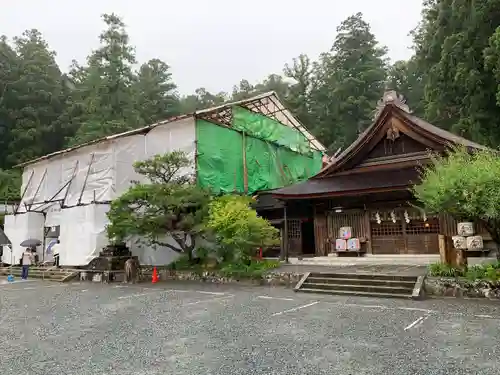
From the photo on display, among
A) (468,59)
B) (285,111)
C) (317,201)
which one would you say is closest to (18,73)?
(285,111)

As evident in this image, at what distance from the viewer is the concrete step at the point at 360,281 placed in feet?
32.7

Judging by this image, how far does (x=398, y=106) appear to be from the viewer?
15461mm

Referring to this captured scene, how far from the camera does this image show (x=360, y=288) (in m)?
10.4

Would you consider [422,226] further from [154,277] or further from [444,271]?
[154,277]

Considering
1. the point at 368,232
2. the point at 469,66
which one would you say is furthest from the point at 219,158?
the point at 469,66

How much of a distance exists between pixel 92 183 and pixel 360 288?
14859mm

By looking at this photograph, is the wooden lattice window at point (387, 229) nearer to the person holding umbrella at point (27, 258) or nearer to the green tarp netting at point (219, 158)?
the green tarp netting at point (219, 158)

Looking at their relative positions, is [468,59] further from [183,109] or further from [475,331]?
[183,109]

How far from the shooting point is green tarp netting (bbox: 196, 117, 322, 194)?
17.8 metres

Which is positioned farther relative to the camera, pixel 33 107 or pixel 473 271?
pixel 33 107

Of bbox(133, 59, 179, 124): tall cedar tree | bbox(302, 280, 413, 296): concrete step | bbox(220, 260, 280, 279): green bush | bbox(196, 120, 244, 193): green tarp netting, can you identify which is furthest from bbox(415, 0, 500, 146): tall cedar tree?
bbox(133, 59, 179, 124): tall cedar tree

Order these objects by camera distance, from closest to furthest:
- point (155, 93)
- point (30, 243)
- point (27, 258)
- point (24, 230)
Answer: point (27, 258), point (30, 243), point (24, 230), point (155, 93)

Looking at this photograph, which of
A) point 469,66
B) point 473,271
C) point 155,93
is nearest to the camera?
point 473,271

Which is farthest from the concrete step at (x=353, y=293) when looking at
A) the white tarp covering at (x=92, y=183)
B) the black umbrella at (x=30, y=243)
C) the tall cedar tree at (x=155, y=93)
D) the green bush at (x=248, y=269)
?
the tall cedar tree at (x=155, y=93)
